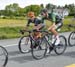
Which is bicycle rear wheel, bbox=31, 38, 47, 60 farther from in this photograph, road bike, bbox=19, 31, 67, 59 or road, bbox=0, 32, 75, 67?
road, bbox=0, 32, 75, 67

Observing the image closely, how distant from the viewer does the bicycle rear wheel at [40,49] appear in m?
10.2

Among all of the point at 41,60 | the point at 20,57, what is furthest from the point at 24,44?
the point at 41,60

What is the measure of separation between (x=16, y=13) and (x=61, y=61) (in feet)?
97.1

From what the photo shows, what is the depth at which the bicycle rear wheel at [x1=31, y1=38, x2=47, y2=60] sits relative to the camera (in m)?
10.2

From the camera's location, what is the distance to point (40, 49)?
33.9 feet

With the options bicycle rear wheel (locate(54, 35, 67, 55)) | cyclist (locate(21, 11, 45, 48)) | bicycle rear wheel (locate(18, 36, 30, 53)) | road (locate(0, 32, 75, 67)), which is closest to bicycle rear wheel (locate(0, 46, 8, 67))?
road (locate(0, 32, 75, 67))

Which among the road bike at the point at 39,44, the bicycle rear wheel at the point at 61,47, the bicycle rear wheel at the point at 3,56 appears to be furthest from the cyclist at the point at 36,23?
the bicycle rear wheel at the point at 3,56

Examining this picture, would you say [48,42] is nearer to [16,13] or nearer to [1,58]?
[1,58]

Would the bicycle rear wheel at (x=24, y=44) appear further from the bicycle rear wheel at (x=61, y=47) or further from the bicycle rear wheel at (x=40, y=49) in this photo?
the bicycle rear wheel at (x=61, y=47)

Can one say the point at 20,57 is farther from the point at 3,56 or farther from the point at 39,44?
the point at 3,56

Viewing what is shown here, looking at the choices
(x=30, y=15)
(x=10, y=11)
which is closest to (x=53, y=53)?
(x=30, y=15)

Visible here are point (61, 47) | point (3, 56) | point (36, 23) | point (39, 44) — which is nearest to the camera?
point (3, 56)


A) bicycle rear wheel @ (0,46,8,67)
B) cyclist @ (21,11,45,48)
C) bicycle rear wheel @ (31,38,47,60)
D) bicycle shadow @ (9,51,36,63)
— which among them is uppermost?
cyclist @ (21,11,45,48)

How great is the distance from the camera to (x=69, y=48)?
12742 millimetres
